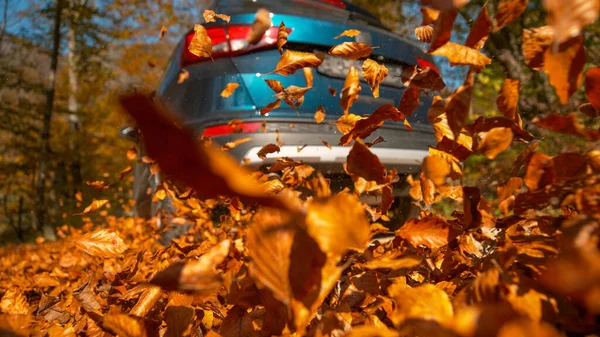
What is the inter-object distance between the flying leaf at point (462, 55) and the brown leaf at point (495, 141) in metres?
0.10

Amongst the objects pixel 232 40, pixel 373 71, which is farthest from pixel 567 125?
pixel 232 40

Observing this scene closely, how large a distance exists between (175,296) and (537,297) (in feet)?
1.88

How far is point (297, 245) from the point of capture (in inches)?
15.6

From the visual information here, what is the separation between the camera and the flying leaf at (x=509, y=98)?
1.89 feet

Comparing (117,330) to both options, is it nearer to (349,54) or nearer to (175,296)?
(175,296)

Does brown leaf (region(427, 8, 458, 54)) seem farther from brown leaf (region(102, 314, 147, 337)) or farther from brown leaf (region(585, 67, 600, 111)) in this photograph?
brown leaf (region(102, 314, 147, 337))

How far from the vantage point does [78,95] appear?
10117mm

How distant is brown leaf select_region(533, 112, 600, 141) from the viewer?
476 millimetres

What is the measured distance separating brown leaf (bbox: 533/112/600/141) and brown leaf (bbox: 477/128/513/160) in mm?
48

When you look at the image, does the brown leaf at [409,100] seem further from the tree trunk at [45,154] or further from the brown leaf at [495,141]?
the tree trunk at [45,154]

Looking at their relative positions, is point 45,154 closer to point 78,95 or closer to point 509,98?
point 78,95

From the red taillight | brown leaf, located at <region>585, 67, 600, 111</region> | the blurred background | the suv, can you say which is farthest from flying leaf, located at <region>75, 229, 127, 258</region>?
the blurred background

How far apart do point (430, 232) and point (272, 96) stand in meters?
1.54

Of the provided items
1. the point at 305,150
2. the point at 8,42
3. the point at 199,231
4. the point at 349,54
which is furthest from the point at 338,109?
the point at 8,42
